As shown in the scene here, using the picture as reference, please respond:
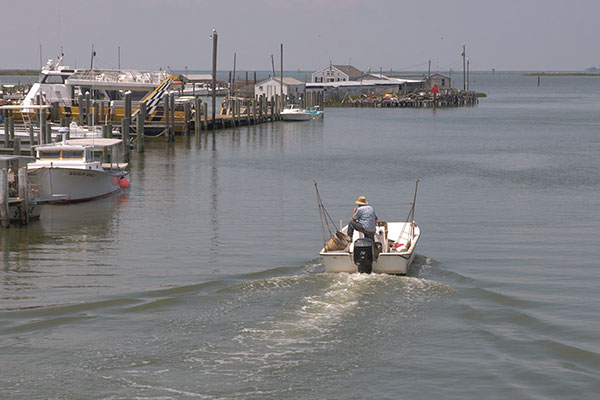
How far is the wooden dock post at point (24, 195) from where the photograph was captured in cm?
2672

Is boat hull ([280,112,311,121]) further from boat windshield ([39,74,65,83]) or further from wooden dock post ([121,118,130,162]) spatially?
wooden dock post ([121,118,130,162])

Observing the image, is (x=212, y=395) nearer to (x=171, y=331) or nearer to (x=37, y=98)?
(x=171, y=331)

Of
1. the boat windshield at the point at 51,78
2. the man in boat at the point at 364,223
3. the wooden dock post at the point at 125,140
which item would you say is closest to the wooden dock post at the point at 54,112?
the boat windshield at the point at 51,78

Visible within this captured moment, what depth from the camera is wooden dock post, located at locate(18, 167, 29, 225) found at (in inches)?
1052

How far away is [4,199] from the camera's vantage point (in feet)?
86.9

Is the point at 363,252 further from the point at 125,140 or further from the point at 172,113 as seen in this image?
the point at 172,113

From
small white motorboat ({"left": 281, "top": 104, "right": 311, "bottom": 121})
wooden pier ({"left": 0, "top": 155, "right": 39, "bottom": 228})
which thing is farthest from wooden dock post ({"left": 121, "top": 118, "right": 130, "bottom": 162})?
small white motorboat ({"left": 281, "top": 104, "right": 311, "bottom": 121})

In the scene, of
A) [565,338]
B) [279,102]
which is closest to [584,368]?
[565,338]

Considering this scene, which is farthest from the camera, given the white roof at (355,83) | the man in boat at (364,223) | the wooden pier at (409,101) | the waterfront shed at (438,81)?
the waterfront shed at (438,81)

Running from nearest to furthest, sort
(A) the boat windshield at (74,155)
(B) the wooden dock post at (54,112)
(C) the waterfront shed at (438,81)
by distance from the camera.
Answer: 1. (A) the boat windshield at (74,155)
2. (B) the wooden dock post at (54,112)
3. (C) the waterfront shed at (438,81)

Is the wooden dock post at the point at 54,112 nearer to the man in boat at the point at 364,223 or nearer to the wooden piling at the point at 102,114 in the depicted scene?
the wooden piling at the point at 102,114

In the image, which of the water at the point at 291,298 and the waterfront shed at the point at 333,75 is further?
the waterfront shed at the point at 333,75

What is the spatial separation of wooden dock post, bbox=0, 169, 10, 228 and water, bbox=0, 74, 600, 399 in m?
0.34

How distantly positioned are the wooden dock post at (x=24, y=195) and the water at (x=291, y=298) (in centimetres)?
41
